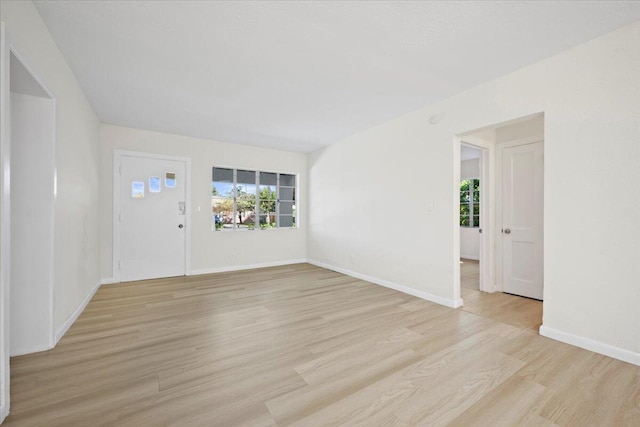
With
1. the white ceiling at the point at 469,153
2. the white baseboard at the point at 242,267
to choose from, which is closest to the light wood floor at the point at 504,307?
the white baseboard at the point at 242,267

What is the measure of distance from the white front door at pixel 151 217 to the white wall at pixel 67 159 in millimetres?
674

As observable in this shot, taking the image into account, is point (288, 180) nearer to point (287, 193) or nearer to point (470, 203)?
point (287, 193)

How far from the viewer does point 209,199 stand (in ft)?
17.2

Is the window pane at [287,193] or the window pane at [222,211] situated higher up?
the window pane at [287,193]

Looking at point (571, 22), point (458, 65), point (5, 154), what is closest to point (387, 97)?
point (458, 65)

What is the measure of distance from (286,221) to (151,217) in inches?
105

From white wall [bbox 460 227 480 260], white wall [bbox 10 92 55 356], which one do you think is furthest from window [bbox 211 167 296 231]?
white wall [bbox 460 227 480 260]

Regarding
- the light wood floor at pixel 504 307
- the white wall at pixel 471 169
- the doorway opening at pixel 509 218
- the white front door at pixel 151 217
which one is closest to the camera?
the light wood floor at pixel 504 307

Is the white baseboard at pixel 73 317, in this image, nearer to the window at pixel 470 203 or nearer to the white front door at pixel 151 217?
the white front door at pixel 151 217

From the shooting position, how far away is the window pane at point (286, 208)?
6.15 meters

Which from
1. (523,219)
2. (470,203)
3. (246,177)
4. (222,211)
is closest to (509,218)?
(523,219)

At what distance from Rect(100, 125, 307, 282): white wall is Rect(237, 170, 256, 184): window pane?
0.14 m

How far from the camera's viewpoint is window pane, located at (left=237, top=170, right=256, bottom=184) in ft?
18.4

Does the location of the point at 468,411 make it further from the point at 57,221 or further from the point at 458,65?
the point at 57,221
